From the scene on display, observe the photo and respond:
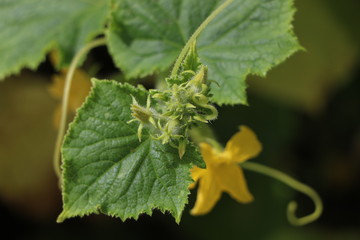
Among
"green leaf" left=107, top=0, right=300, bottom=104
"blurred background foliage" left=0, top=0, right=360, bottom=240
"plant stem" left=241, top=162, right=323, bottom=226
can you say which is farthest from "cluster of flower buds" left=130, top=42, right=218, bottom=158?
"blurred background foliage" left=0, top=0, right=360, bottom=240

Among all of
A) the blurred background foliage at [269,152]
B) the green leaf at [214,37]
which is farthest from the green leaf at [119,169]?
the blurred background foliage at [269,152]

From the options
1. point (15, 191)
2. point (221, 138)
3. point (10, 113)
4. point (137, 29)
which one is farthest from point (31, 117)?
point (137, 29)

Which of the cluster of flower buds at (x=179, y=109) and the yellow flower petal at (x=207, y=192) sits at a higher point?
the cluster of flower buds at (x=179, y=109)

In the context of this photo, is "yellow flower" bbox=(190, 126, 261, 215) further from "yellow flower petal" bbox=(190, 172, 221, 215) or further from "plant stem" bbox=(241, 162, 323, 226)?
"plant stem" bbox=(241, 162, 323, 226)

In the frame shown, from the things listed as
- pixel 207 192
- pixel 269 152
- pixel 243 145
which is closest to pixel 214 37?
pixel 243 145

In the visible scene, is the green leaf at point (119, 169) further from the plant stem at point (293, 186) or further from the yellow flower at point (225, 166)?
the plant stem at point (293, 186)

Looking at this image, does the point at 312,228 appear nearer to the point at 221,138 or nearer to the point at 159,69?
the point at 221,138
